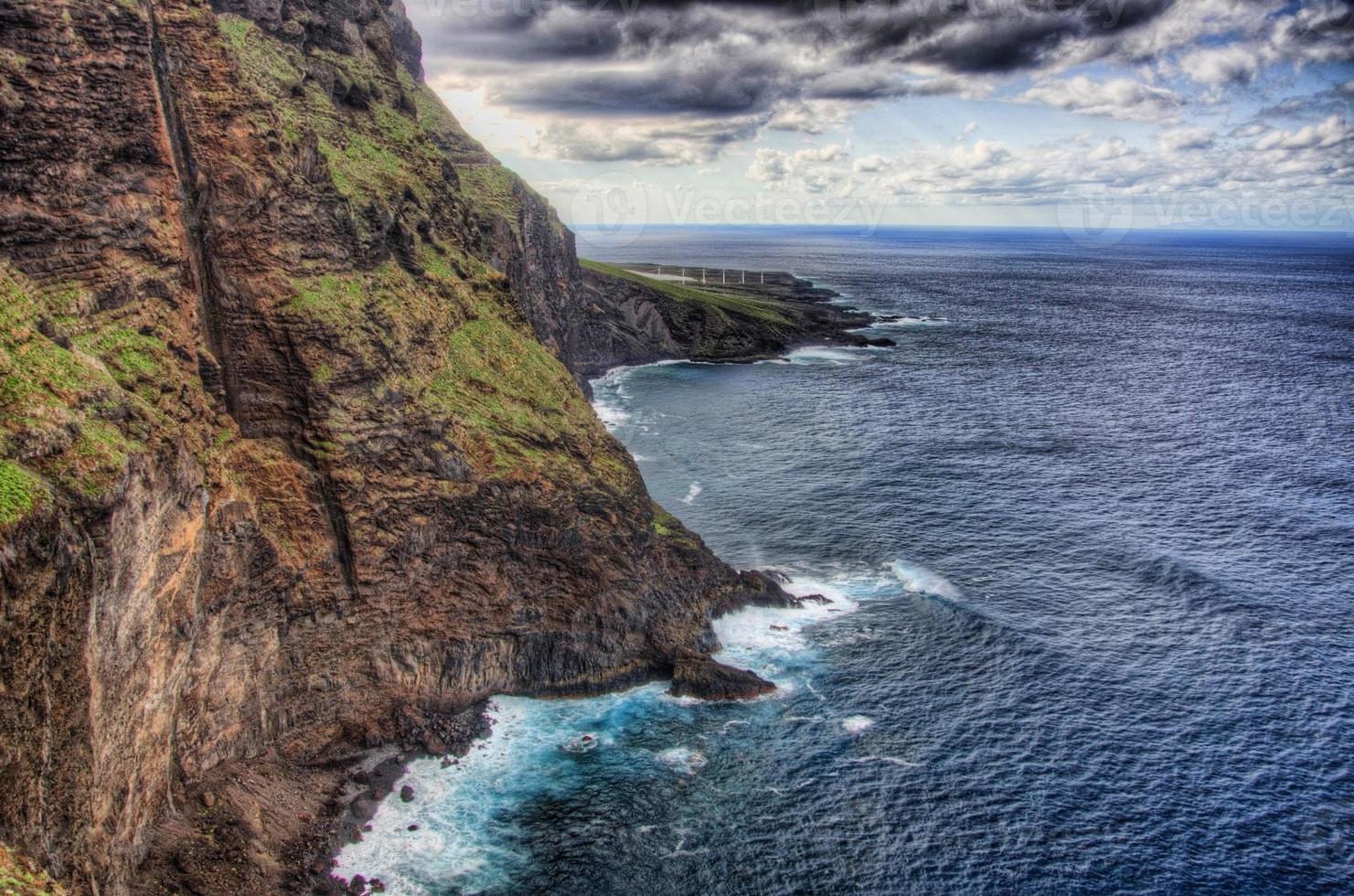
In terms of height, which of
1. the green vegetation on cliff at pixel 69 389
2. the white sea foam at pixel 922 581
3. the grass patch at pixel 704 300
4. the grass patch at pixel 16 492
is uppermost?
the grass patch at pixel 704 300

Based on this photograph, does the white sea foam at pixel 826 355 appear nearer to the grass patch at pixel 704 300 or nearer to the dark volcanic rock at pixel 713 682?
the grass patch at pixel 704 300

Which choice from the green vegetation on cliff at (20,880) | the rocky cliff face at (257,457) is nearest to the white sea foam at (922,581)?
the rocky cliff face at (257,457)

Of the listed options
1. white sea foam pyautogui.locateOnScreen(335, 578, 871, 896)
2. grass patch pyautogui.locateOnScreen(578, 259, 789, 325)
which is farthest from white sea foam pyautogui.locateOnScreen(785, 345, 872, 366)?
white sea foam pyautogui.locateOnScreen(335, 578, 871, 896)

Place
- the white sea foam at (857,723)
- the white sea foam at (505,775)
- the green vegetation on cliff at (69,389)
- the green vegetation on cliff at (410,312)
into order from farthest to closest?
the white sea foam at (857,723), the green vegetation on cliff at (410,312), the white sea foam at (505,775), the green vegetation on cliff at (69,389)

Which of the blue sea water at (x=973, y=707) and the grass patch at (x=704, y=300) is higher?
the grass patch at (x=704, y=300)

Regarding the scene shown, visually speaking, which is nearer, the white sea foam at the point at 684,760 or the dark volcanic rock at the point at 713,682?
the white sea foam at the point at 684,760

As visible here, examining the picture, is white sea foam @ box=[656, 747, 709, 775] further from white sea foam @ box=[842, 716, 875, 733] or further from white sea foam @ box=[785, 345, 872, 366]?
white sea foam @ box=[785, 345, 872, 366]

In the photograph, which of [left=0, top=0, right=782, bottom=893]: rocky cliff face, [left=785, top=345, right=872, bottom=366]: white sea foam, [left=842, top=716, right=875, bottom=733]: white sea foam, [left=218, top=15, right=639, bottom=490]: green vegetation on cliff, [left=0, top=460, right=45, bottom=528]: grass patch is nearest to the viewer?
[left=0, top=460, right=45, bottom=528]: grass patch
